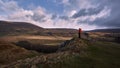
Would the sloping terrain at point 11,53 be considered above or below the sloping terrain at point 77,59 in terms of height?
below

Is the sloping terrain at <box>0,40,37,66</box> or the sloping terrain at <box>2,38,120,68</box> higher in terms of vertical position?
the sloping terrain at <box>2,38,120,68</box>

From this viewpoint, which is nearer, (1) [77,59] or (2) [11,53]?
(1) [77,59]

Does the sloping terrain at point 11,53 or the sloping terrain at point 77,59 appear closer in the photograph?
the sloping terrain at point 77,59

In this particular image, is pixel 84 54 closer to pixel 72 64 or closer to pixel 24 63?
pixel 72 64

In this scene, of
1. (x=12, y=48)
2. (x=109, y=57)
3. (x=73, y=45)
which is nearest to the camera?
(x=109, y=57)

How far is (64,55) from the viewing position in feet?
80.9

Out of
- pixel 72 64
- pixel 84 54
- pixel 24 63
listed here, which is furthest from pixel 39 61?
pixel 84 54

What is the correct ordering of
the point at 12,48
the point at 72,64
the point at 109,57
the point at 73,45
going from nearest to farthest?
the point at 72,64
the point at 109,57
the point at 73,45
the point at 12,48

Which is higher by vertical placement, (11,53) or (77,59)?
(77,59)

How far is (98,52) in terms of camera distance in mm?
27094

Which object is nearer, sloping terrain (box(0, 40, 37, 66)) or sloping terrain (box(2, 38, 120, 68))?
sloping terrain (box(2, 38, 120, 68))

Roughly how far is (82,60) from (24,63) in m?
5.92

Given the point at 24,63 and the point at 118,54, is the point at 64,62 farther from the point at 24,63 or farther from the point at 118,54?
the point at 118,54

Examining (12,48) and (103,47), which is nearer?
(103,47)
